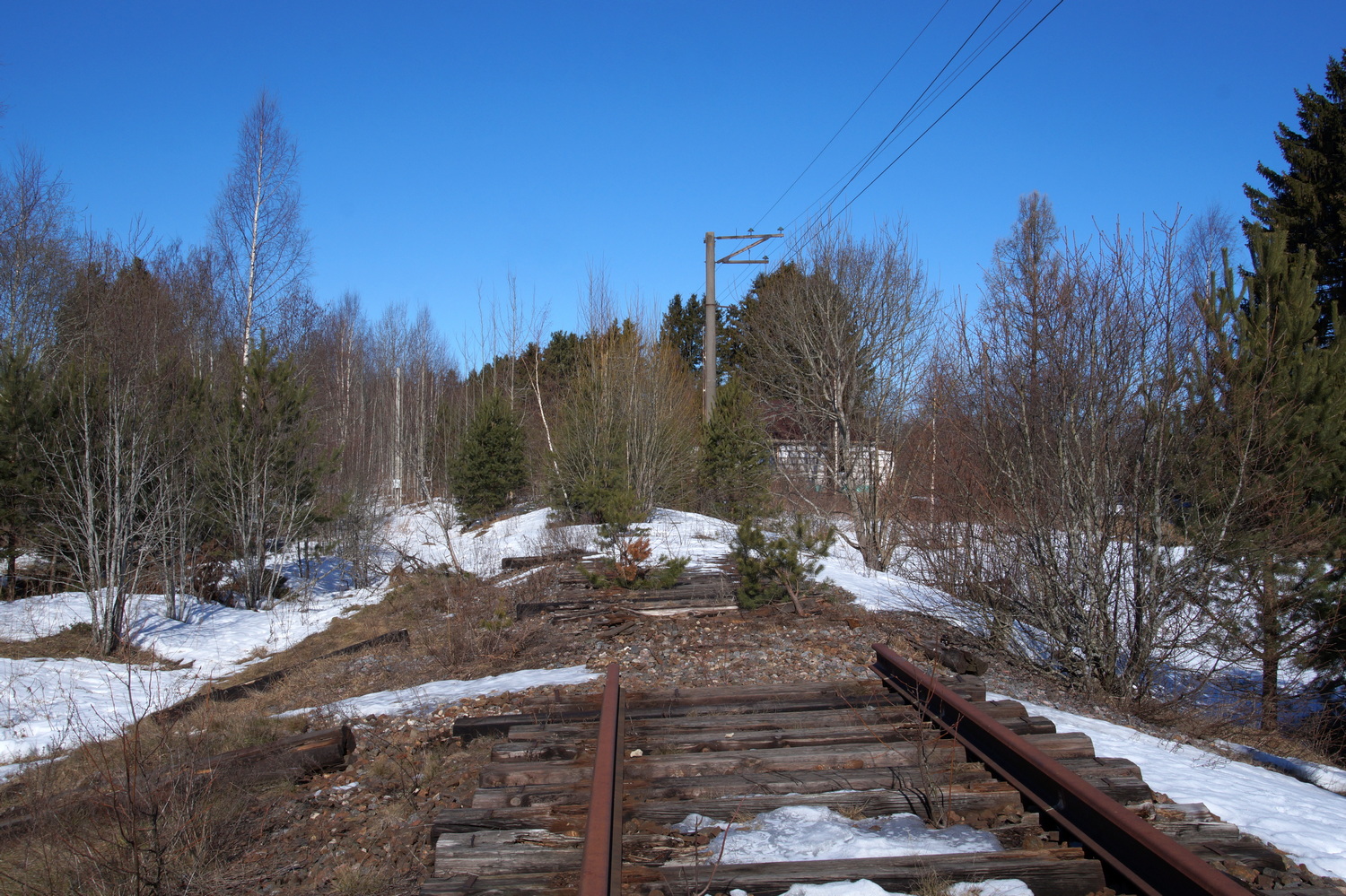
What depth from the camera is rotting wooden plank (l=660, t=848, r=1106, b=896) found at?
9.43 ft

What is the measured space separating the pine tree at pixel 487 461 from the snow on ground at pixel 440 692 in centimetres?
2200

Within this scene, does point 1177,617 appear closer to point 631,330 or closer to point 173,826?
point 173,826

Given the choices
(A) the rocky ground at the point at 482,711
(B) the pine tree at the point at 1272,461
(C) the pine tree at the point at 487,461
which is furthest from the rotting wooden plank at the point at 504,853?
(C) the pine tree at the point at 487,461

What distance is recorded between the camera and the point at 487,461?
1144 inches

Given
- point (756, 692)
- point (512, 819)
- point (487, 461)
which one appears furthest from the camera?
point (487, 461)

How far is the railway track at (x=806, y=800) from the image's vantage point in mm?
2916

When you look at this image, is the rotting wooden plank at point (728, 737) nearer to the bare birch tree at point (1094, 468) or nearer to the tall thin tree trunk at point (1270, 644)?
the bare birch tree at point (1094, 468)

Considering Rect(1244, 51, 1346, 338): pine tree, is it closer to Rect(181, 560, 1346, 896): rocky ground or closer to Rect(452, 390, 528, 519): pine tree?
Rect(181, 560, 1346, 896): rocky ground

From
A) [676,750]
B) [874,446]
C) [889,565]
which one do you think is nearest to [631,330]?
[874,446]

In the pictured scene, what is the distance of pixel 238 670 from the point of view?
12.4 metres

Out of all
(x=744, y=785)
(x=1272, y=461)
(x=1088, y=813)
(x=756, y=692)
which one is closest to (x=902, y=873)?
(x=1088, y=813)

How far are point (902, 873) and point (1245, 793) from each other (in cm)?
271

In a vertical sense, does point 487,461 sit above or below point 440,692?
above

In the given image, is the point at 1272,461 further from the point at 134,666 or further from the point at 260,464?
the point at 260,464
